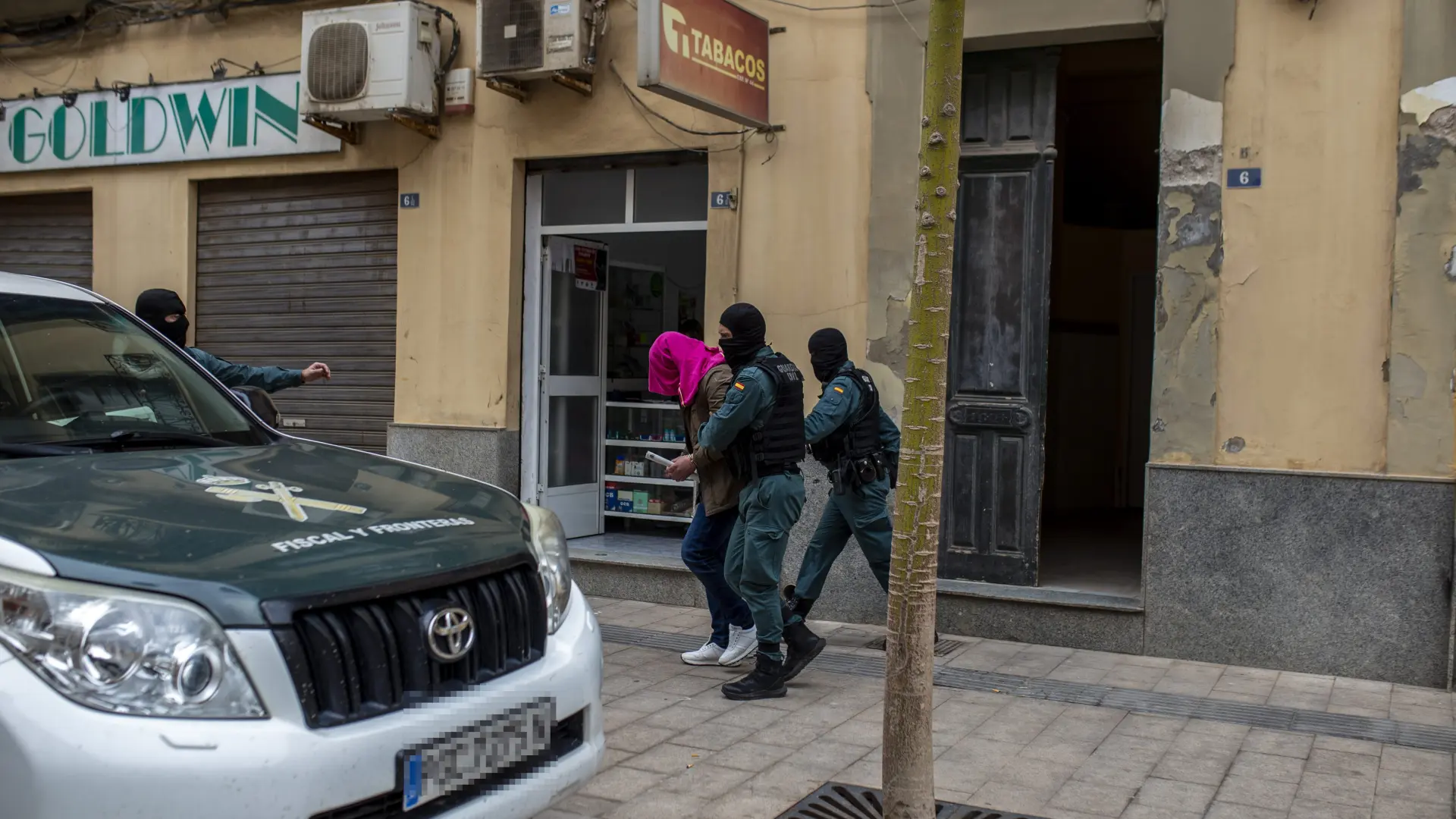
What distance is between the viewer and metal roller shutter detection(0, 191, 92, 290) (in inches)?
431

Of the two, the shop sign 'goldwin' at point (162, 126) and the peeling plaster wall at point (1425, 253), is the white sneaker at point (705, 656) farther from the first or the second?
the shop sign 'goldwin' at point (162, 126)

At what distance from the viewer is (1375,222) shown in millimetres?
6516

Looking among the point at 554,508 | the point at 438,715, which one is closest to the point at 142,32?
the point at 554,508

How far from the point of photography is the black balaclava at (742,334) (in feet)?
20.1

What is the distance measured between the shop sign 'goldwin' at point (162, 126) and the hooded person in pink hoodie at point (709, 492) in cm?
445

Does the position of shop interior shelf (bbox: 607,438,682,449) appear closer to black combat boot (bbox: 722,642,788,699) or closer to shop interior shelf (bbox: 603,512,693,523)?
shop interior shelf (bbox: 603,512,693,523)

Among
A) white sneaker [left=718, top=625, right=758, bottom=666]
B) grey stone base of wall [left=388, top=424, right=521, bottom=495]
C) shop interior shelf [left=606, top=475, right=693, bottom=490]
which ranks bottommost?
white sneaker [left=718, top=625, right=758, bottom=666]

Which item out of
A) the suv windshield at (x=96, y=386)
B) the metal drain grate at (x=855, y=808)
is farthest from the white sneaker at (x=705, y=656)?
the suv windshield at (x=96, y=386)

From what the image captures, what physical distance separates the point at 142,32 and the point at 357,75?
9.12ft

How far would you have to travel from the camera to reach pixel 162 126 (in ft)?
33.5

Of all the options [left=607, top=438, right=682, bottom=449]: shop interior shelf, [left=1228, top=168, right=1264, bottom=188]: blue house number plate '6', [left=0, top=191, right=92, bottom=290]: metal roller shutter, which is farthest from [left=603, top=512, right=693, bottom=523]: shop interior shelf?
[left=0, top=191, right=92, bottom=290]: metal roller shutter

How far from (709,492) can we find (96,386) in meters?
3.16

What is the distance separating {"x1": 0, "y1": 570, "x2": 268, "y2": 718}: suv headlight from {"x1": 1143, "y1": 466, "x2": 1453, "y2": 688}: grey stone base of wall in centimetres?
551

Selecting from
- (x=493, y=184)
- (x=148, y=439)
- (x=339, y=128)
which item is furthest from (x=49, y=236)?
(x=148, y=439)
